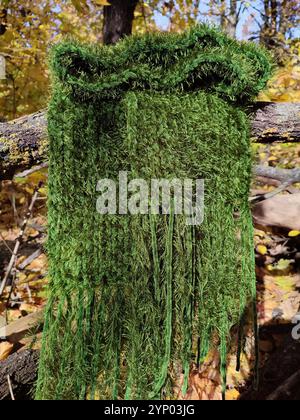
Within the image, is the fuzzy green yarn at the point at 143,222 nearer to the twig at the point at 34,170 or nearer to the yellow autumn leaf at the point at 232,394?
the twig at the point at 34,170

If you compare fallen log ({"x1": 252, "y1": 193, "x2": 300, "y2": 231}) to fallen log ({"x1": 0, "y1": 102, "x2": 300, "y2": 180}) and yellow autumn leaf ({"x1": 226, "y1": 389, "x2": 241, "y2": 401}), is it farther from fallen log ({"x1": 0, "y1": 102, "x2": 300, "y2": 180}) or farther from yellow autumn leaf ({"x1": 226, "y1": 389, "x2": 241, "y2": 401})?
fallen log ({"x1": 0, "y1": 102, "x2": 300, "y2": 180})

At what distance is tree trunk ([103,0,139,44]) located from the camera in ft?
9.39

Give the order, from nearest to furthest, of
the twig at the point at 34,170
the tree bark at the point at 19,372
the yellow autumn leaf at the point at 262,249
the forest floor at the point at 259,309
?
the twig at the point at 34,170 → the tree bark at the point at 19,372 → the forest floor at the point at 259,309 → the yellow autumn leaf at the point at 262,249

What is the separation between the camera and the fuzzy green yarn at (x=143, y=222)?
102 centimetres

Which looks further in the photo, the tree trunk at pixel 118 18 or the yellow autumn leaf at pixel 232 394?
the tree trunk at pixel 118 18

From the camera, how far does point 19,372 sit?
1.38 metres

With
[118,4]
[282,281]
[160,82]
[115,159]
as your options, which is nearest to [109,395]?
[115,159]

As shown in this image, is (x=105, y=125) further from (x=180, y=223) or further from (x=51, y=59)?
(x=180, y=223)

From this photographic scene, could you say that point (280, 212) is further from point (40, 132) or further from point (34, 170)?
point (40, 132)

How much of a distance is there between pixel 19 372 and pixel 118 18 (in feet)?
8.74

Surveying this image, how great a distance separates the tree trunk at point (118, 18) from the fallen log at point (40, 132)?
207 cm

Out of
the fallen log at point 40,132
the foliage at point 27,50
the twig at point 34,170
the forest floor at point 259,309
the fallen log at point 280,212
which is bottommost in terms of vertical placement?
the forest floor at point 259,309

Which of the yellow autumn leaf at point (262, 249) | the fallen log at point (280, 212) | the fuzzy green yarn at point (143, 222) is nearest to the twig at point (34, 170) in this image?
the fuzzy green yarn at point (143, 222)

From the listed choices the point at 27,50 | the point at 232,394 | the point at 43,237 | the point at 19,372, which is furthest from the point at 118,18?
the point at 232,394
